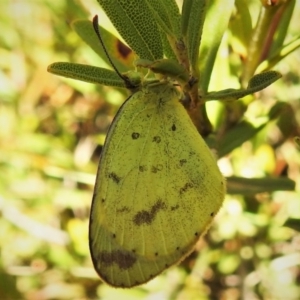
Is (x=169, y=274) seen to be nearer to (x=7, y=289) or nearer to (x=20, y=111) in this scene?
(x=7, y=289)

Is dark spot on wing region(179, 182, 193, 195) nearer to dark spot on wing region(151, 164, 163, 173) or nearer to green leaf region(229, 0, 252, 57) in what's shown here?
dark spot on wing region(151, 164, 163, 173)

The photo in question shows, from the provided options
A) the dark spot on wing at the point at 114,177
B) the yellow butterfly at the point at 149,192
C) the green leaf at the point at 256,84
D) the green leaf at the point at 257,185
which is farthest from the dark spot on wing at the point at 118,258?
the green leaf at the point at 256,84

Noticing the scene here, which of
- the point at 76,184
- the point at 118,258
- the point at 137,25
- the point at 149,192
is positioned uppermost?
the point at 137,25

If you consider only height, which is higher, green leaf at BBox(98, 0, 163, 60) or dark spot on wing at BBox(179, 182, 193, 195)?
green leaf at BBox(98, 0, 163, 60)

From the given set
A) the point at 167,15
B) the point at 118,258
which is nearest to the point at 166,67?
the point at 167,15

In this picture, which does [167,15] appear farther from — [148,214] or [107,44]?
[148,214]

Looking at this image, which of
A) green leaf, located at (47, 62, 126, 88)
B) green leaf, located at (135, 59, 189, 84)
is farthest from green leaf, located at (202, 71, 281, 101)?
green leaf, located at (47, 62, 126, 88)

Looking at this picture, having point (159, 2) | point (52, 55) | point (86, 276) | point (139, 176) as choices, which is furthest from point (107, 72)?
point (52, 55)
